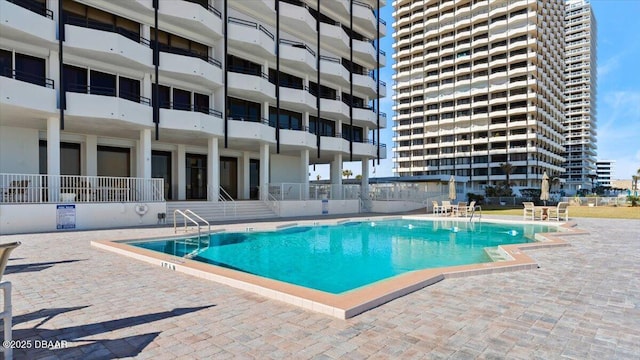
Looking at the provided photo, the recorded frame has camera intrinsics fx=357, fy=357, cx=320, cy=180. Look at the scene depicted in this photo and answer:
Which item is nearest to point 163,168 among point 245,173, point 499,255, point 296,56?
point 245,173

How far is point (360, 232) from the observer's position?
16.2 m

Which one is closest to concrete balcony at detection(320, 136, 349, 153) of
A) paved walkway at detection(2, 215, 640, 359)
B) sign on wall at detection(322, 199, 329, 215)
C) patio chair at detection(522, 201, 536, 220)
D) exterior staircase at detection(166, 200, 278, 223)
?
sign on wall at detection(322, 199, 329, 215)

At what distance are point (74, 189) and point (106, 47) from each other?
6529 millimetres

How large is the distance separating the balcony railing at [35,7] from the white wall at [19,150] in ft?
18.0

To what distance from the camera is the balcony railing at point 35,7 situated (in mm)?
15070

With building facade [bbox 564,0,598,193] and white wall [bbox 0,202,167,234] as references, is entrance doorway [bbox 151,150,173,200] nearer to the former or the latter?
white wall [bbox 0,202,167,234]

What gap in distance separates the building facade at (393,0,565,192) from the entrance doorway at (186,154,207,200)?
4983 centimetres

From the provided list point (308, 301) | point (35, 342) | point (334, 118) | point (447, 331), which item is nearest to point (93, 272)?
point (35, 342)

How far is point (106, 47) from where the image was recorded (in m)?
16.2

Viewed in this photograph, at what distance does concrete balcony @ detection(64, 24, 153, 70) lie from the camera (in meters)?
15.6

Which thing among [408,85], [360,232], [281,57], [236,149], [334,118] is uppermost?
[408,85]

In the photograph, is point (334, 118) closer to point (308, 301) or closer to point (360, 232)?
point (360, 232)

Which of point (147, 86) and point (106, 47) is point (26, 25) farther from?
point (147, 86)

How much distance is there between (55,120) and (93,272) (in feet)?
39.5
